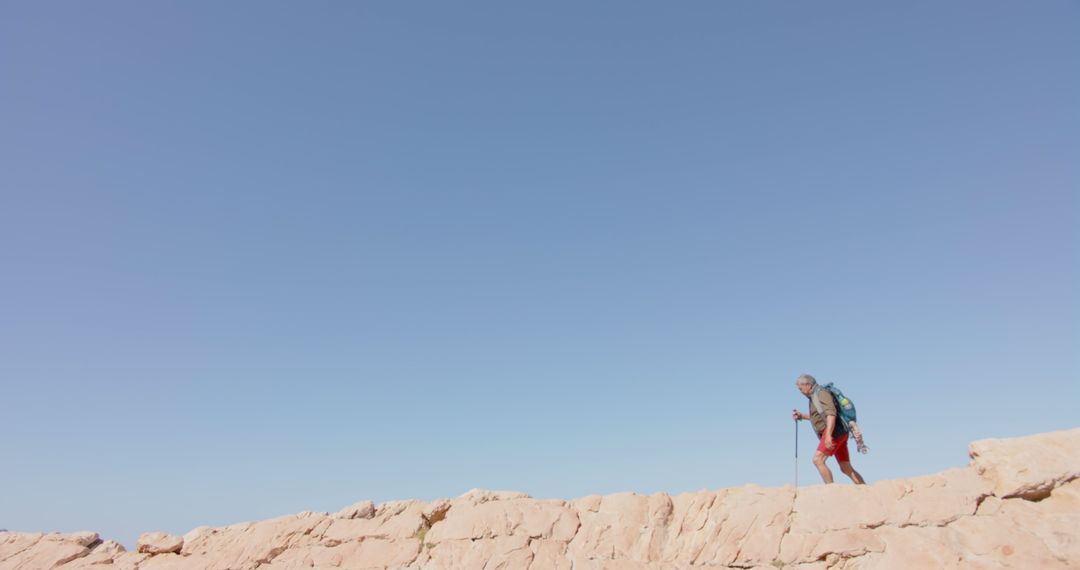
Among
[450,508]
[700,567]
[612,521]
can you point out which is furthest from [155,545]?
[700,567]

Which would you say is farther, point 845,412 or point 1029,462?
point 845,412

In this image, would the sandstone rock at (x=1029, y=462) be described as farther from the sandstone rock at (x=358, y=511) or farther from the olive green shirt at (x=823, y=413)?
the sandstone rock at (x=358, y=511)

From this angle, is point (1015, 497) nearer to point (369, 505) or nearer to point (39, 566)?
point (369, 505)

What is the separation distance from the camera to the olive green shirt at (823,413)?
12.5 m

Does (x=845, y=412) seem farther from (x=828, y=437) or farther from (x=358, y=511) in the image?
(x=358, y=511)

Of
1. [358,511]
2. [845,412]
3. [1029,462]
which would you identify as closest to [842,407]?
[845,412]

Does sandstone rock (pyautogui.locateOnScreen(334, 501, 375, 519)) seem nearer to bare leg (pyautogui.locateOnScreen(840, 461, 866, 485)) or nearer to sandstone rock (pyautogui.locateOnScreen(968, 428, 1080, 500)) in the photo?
bare leg (pyautogui.locateOnScreen(840, 461, 866, 485))

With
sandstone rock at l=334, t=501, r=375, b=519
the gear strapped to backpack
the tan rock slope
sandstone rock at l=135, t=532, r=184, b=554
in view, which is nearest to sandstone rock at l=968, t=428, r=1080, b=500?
the tan rock slope

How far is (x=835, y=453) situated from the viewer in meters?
12.4

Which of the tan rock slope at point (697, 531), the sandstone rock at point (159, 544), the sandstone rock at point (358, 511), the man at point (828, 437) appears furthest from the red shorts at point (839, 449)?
the sandstone rock at point (159, 544)

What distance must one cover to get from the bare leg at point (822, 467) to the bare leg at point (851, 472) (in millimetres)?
444

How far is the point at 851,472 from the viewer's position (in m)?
12.3

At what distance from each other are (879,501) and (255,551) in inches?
489

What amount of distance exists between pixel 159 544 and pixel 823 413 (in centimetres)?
Answer: 1480
